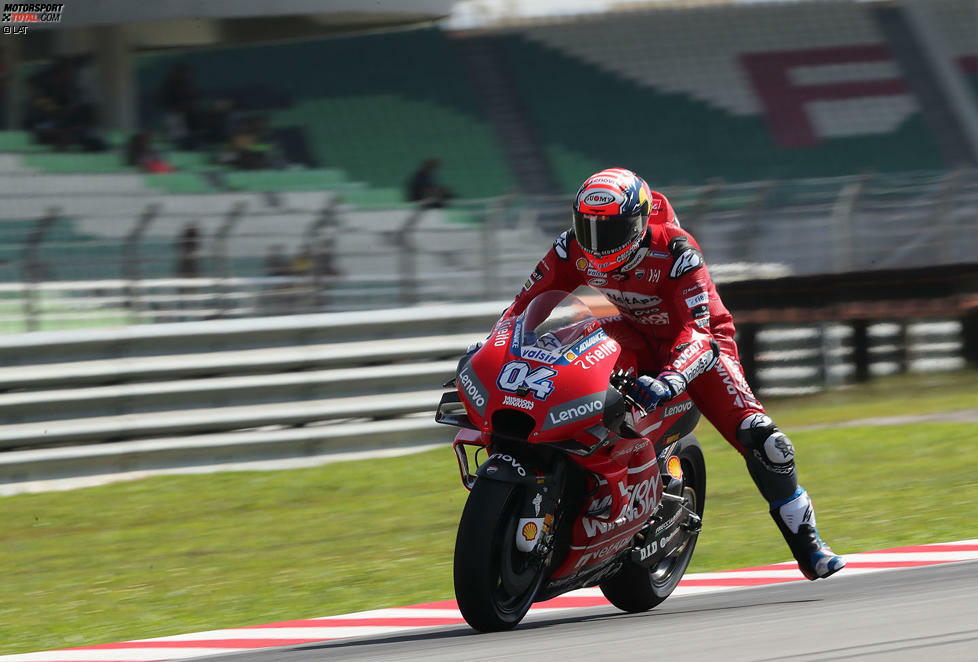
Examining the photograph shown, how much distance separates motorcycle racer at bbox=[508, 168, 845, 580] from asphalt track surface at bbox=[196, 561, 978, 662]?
0.37m

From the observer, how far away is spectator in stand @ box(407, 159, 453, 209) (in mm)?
16906

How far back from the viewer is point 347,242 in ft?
35.7

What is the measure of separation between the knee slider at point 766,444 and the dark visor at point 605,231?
902 millimetres

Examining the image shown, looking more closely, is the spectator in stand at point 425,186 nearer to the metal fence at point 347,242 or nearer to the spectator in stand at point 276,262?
the metal fence at point 347,242

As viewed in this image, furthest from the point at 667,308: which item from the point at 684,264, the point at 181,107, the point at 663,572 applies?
the point at 181,107

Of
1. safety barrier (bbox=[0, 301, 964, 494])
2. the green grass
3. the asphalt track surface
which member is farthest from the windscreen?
safety barrier (bbox=[0, 301, 964, 494])

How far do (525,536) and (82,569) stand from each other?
350 cm

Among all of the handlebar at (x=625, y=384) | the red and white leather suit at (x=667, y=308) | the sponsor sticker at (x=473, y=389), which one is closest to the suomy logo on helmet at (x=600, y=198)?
the red and white leather suit at (x=667, y=308)

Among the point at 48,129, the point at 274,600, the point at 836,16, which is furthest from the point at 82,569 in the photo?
the point at 836,16

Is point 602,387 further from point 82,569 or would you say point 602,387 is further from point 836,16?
point 836,16

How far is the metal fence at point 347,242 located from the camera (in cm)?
991

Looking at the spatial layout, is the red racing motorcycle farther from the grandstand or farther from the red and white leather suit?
the grandstand

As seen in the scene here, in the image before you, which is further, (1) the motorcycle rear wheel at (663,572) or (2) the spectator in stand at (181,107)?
(2) the spectator in stand at (181,107)

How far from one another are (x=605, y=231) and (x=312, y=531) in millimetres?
3459
